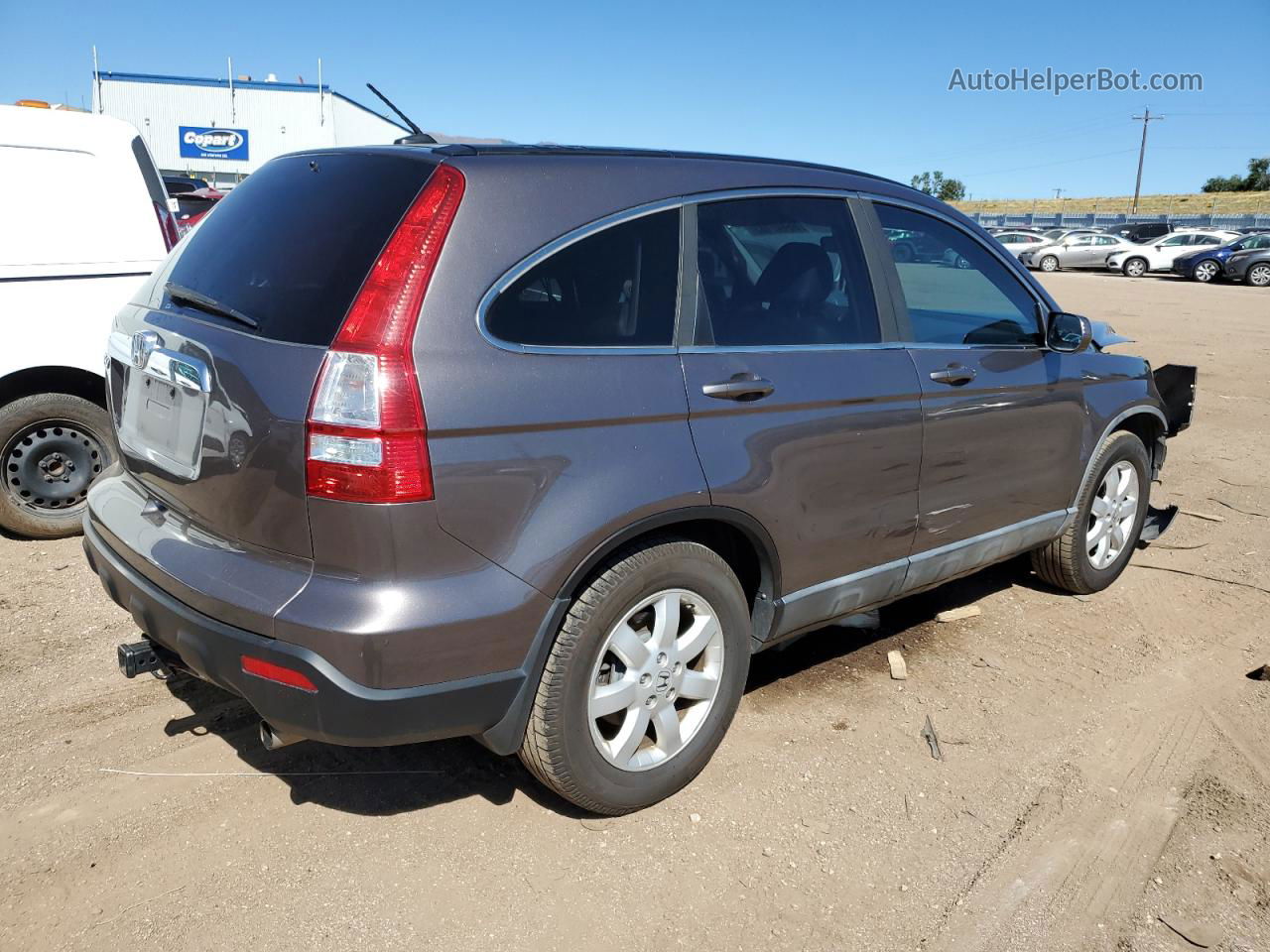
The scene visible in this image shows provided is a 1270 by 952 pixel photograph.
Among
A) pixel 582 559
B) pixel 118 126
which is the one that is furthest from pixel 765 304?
pixel 118 126

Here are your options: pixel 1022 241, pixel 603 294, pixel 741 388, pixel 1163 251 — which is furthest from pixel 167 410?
pixel 1022 241

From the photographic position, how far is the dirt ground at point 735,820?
2.59 metres

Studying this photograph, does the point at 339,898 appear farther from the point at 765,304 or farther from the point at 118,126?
the point at 118,126

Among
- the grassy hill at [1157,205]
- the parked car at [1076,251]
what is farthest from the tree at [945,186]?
the parked car at [1076,251]

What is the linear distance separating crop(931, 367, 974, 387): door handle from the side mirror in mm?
653

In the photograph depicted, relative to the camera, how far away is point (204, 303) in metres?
2.77

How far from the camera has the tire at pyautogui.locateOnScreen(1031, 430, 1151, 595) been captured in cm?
466

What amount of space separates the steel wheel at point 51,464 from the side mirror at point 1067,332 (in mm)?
4634

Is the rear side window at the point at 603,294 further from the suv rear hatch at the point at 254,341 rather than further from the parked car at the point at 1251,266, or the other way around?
the parked car at the point at 1251,266

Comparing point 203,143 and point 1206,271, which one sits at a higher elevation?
point 203,143

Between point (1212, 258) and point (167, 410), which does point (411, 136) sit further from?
point (1212, 258)

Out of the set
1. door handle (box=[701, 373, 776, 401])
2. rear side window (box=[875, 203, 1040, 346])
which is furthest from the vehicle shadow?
rear side window (box=[875, 203, 1040, 346])

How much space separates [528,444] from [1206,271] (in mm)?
34894

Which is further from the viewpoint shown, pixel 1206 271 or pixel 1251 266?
pixel 1206 271
